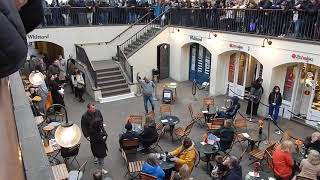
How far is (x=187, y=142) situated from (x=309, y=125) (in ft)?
25.2

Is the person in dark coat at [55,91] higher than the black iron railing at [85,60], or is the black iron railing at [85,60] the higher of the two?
the black iron railing at [85,60]

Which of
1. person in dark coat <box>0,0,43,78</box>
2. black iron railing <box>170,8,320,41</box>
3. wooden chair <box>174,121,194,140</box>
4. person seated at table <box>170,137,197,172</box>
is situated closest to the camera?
person in dark coat <box>0,0,43,78</box>

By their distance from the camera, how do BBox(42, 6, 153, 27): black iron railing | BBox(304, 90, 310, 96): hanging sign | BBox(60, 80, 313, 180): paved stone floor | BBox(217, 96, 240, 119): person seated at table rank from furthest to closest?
BBox(42, 6, 153, 27): black iron railing
BBox(304, 90, 310, 96): hanging sign
BBox(217, 96, 240, 119): person seated at table
BBox(60, 80, 313, 180): paved stone floor

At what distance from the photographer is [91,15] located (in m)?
19.1

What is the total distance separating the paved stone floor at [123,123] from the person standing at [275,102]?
0.53 meters

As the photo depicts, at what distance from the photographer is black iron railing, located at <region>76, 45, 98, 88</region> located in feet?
53.4

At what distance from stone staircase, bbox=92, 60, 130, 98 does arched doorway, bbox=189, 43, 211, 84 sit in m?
4.96

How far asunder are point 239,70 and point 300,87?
12.4 feet

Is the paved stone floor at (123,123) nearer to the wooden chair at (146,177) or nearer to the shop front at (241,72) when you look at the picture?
the shop front at (241,72)

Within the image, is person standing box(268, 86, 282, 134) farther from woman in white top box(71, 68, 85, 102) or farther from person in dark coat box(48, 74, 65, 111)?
person in dark coat box(48, 74, 65, 111)

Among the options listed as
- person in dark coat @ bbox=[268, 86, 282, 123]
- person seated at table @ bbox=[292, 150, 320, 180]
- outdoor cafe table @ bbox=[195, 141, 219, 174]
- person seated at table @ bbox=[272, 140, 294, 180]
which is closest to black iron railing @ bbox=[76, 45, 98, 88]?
outdoor cafe table @ bbox=[195, 141, 219, 174]

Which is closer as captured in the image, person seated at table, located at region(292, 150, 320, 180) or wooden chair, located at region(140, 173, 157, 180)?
person seated at table, located at region(292, 150, 320, 180)

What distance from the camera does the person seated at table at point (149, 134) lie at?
9992mm

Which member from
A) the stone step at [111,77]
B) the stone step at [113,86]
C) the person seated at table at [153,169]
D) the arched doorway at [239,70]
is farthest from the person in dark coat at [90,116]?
the arched doorway at [239,70]
